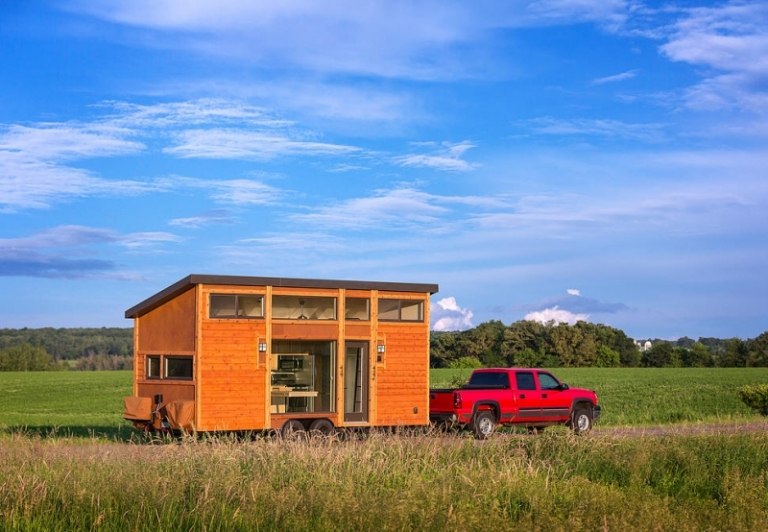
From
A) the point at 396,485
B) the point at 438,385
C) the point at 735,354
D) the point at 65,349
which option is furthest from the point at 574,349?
the point at 396,485


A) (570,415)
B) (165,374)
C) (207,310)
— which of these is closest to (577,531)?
(207,310)

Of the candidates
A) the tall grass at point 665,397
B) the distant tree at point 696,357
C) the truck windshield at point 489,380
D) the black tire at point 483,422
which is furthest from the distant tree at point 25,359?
the black tire at point 483,422

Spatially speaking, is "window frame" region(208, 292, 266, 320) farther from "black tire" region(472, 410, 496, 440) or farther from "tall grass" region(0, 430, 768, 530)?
"tall grass" region(0, 430, 768, 530)

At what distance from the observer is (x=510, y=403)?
85.6ft

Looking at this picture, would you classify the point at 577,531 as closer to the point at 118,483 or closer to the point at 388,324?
the point at 118,483

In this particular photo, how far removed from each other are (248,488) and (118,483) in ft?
4.81

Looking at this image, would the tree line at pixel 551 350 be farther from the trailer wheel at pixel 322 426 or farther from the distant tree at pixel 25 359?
the trailer wheel at pixel 322 426

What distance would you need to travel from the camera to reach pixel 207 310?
22.1m

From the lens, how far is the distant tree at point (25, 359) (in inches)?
3664

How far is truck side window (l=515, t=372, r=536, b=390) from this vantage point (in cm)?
2655

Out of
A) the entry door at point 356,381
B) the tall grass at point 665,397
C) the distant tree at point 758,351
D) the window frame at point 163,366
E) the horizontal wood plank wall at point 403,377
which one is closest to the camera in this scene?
the window frame at point 163,366

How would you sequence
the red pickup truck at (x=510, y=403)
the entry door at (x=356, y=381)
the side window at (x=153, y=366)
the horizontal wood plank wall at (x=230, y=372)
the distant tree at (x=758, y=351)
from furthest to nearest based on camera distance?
the distant tree at (x=758, y=351) < the red pickup truck at (x=510, y=403) < the entry door at (x=356, y=381) < the side window at (x=153, y=366) < the horizontal wood plank wall at (x=230, y=372)

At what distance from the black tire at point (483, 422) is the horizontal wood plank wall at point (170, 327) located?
7.43 metres

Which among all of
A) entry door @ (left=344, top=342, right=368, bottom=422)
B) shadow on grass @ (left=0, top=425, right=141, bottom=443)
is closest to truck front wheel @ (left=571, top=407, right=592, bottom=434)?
entry door @ (left=344, top=342, right=368, bottom=422)
